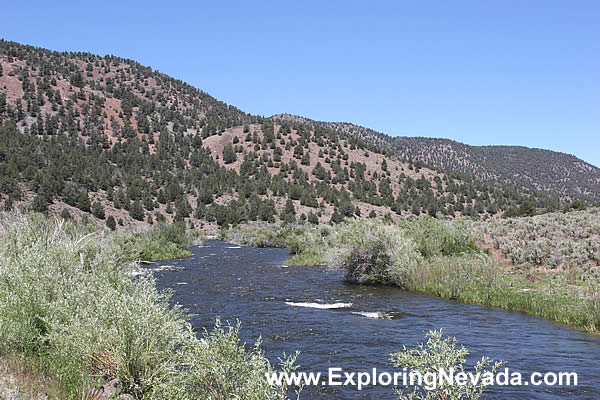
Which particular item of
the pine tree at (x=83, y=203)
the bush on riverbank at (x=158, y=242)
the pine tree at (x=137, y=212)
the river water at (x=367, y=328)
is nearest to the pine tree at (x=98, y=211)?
the pine tree at (x=83, y=203)

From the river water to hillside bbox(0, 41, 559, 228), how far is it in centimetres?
3247

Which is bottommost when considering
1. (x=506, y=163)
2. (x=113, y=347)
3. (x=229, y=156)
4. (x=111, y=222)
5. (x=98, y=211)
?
(x=111, y=222)

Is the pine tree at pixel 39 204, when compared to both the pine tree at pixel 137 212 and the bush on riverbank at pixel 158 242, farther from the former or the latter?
the pine tree at pixel 137 212

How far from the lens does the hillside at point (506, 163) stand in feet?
363

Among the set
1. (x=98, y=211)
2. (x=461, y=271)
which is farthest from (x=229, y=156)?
(x=461, y=271)

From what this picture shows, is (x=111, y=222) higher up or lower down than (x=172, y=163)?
lower down

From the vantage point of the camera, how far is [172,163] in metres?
73.6

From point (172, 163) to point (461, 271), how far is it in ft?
206

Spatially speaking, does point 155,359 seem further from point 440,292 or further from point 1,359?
point 440,292

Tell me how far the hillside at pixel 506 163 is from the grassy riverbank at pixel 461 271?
86.1 meters

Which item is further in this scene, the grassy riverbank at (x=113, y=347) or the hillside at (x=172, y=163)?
the hillside at (x=172, y=163)

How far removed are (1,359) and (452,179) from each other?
8285 cm

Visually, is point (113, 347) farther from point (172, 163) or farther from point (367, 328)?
point (172, 163)

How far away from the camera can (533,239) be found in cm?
2231
